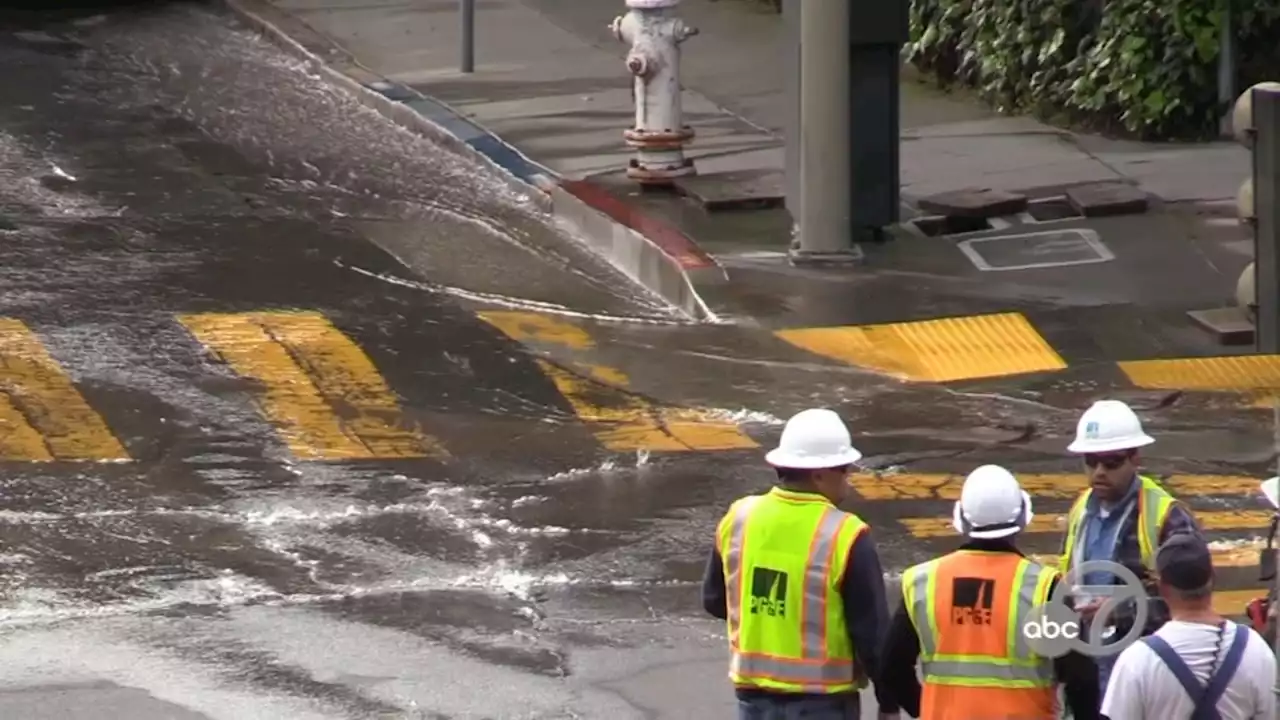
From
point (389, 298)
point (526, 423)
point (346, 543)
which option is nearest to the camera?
point (346, 543)

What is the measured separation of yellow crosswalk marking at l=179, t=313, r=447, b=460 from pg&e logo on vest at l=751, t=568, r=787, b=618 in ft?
17.9

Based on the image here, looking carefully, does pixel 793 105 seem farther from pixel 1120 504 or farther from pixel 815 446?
pixel 815 446

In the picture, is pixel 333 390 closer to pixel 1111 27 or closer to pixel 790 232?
pixel 790 232

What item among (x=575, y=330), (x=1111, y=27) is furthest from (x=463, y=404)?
(x=1111, y=27)

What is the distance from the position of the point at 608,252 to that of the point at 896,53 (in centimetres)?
217

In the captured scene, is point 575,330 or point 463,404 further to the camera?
point 575,330

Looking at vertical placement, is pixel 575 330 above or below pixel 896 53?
below

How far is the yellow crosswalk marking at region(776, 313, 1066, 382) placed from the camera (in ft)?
44.7

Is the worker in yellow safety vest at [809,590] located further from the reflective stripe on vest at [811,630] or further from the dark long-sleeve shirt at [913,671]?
the dark long-sleeve shirt at [913,671]

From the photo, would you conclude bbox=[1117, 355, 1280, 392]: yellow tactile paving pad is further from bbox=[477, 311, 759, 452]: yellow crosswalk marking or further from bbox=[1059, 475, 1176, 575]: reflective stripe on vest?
bbox=[1059, 475, 1176, 575]: reflective stripe on vest

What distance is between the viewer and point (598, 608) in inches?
396

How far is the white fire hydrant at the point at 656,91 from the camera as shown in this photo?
56.0 feet

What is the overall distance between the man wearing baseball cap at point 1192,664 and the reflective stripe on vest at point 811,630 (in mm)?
851

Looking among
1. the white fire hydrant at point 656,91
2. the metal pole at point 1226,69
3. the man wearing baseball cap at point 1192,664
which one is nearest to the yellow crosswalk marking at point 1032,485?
the man wearing baseball cap at point 1192,664
